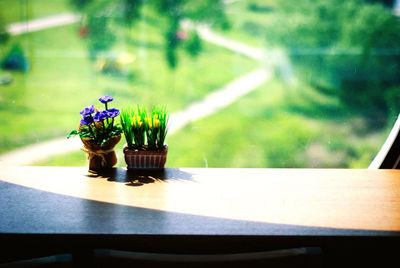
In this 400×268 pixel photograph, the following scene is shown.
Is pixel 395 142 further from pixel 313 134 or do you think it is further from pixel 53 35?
pixel 53 35

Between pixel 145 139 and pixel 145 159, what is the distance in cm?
9

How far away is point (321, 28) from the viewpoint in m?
6.48

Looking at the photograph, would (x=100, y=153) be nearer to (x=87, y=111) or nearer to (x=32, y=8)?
(x=87, y=111)

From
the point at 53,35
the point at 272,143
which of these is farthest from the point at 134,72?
the point at 272,143

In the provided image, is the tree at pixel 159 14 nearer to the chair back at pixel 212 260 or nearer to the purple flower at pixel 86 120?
the purple flower at pixel 86 120

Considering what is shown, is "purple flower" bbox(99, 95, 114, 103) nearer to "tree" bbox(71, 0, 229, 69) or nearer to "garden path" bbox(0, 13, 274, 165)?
"garden path" bbox(0, 13, 274, 165)

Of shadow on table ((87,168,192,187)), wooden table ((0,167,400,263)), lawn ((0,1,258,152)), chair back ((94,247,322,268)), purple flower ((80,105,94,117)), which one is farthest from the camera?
lawn ((0,1,258,152))

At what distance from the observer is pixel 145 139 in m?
1.76

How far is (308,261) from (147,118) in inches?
38.8

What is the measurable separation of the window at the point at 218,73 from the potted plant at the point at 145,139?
4487 millimetres

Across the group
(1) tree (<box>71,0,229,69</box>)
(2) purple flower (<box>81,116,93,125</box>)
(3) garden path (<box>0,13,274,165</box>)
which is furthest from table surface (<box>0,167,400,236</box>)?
(1) tree (<box>71,0,229,69</box>)

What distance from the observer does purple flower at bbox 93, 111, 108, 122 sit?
1.68 metres

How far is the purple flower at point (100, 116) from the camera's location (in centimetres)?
168

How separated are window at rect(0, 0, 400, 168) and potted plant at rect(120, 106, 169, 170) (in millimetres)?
4487
